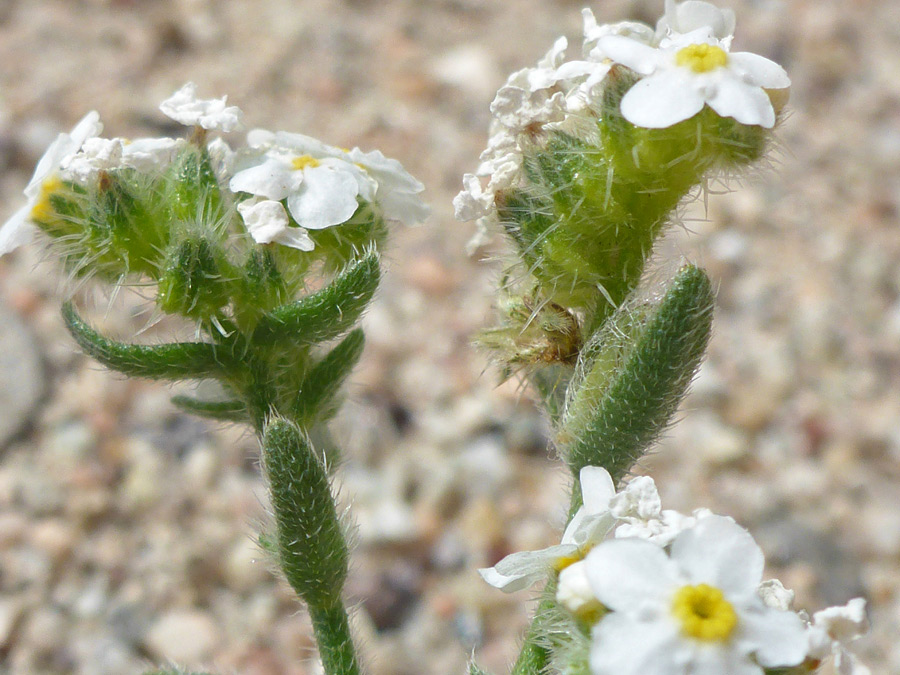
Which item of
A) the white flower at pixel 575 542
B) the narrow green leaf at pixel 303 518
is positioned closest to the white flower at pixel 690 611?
the white flower at pixel 575 542

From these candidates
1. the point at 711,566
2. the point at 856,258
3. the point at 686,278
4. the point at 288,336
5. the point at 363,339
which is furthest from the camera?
the point at 856,258

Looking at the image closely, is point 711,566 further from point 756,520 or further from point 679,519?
point 756,520

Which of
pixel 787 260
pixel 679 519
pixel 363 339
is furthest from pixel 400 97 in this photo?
pixel 679 519

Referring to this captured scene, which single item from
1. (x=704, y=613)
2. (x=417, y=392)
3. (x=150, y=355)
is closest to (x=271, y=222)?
(x=150, y=355)

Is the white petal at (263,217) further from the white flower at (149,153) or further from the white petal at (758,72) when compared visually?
the white petal at (758,72)

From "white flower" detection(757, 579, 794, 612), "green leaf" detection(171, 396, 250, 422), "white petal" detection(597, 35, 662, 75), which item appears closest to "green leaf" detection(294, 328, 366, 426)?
"green leaf" detection(171, 396, 250, 422)

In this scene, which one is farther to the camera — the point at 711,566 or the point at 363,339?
the point at 363,339
